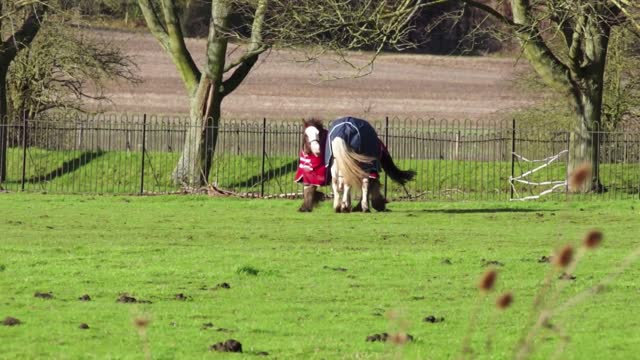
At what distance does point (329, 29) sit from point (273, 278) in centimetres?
1751

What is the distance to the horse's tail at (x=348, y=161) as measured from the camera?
81.4 feet

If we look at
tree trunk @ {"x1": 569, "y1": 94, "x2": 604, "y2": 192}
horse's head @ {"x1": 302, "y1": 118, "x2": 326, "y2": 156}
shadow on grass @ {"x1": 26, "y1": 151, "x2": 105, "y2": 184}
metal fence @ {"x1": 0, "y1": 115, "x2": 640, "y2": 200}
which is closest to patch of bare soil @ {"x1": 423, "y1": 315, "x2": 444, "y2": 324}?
horse's head @ {"x1": 302, "y1": 118, "x2": 326, "y2": 156}

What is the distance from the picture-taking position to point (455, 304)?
12.4 meters

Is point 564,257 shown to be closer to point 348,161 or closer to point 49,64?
point 348,161

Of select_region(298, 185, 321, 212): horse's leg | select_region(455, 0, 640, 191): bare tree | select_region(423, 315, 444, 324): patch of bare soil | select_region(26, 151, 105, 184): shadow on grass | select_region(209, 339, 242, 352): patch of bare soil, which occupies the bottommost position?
select_region(209, 339, 242, 352): patch of bare soil

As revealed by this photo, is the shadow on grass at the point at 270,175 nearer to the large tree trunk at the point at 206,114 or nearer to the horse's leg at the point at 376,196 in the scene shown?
the large tree trunk at the point at 206,114

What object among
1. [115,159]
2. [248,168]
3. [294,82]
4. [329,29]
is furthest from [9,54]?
[294,82]

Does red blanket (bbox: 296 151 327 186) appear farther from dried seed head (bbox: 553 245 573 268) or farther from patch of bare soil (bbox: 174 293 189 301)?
dried seed head (bbox: 553 245 573 268)

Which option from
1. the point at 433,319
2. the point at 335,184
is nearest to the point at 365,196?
the point at 335,184

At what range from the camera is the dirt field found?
6488cm

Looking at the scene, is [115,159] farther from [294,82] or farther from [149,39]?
[149,39]

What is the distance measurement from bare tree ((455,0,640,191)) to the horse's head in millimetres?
6562

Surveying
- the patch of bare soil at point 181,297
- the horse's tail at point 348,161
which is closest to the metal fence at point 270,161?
the horse's tail at point 348,161

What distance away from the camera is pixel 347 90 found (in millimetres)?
74562
